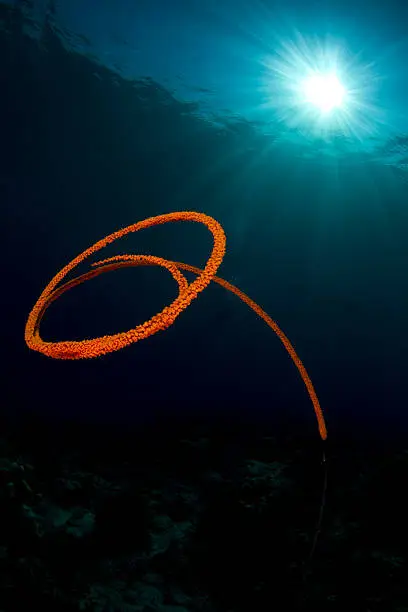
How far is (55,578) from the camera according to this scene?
4.39 metres

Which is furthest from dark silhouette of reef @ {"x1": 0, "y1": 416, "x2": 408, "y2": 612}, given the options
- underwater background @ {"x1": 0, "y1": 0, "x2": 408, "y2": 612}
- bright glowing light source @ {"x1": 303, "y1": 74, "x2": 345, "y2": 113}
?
bright glowing light source @ {"x1": 303, "y1": 74, "x2": 345, "y2": 113}

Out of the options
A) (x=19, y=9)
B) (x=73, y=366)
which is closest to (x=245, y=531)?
(x=73, y=366)

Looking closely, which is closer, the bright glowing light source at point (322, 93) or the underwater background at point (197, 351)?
the underwater background at point (197, 351)

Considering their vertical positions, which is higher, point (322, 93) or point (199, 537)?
point (322, 93)

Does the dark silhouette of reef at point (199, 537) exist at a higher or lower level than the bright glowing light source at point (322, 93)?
lower

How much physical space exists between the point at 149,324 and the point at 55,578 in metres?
3.19

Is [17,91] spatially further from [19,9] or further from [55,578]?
[55,578]

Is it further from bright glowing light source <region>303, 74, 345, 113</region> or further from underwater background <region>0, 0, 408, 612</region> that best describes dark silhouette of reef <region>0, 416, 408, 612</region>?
bright glowing light source <region>303, 74, 345, 113</region>

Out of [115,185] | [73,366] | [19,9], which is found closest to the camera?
[19,9]

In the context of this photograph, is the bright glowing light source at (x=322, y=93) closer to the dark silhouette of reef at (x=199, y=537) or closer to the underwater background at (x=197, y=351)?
the underwater background at (x=197, y=351)

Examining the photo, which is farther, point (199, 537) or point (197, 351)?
point (197, 351)

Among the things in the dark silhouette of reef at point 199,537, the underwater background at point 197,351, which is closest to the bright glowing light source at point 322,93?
the underwater background at point 197,351

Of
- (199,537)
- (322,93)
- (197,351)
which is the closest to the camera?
(199,537)

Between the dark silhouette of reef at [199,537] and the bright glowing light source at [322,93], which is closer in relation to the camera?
the dark silhouette of reef at [199,537]
